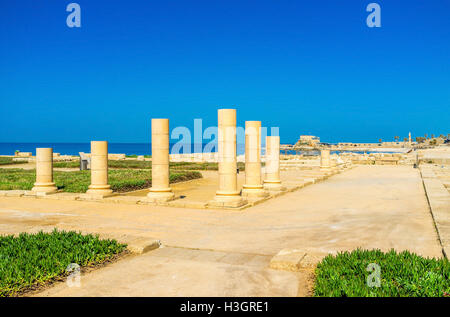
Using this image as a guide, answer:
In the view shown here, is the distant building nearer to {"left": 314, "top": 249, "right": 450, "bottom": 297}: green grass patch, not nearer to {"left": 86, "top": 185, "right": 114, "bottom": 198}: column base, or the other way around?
{"left": 86, "top": 185, "right": 114, "bottom": 198}: column base

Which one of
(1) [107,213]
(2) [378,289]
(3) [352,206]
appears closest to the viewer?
(2) [378,289]

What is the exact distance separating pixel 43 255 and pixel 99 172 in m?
9.23

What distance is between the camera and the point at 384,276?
5727mm

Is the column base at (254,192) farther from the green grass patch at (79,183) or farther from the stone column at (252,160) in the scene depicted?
the green grass patch at (79,183)

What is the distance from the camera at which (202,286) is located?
5.74 meters

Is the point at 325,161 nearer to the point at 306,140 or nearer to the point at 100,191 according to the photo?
the point at 100,191

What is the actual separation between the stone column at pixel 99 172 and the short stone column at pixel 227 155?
15.7 feet

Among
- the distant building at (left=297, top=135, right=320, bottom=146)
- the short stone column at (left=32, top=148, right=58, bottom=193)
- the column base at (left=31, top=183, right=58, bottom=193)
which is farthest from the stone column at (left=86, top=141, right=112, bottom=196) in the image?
the distant building at (left=297, top=135, right=320, bottom=146)

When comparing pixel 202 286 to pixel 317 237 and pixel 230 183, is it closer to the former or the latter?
pixel 317 237

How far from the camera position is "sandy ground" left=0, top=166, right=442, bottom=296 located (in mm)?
5863

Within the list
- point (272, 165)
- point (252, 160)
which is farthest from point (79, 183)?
point (272, 165)

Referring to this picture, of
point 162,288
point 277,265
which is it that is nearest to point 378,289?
point 277,265

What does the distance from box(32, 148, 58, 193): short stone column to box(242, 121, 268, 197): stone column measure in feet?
25.9
